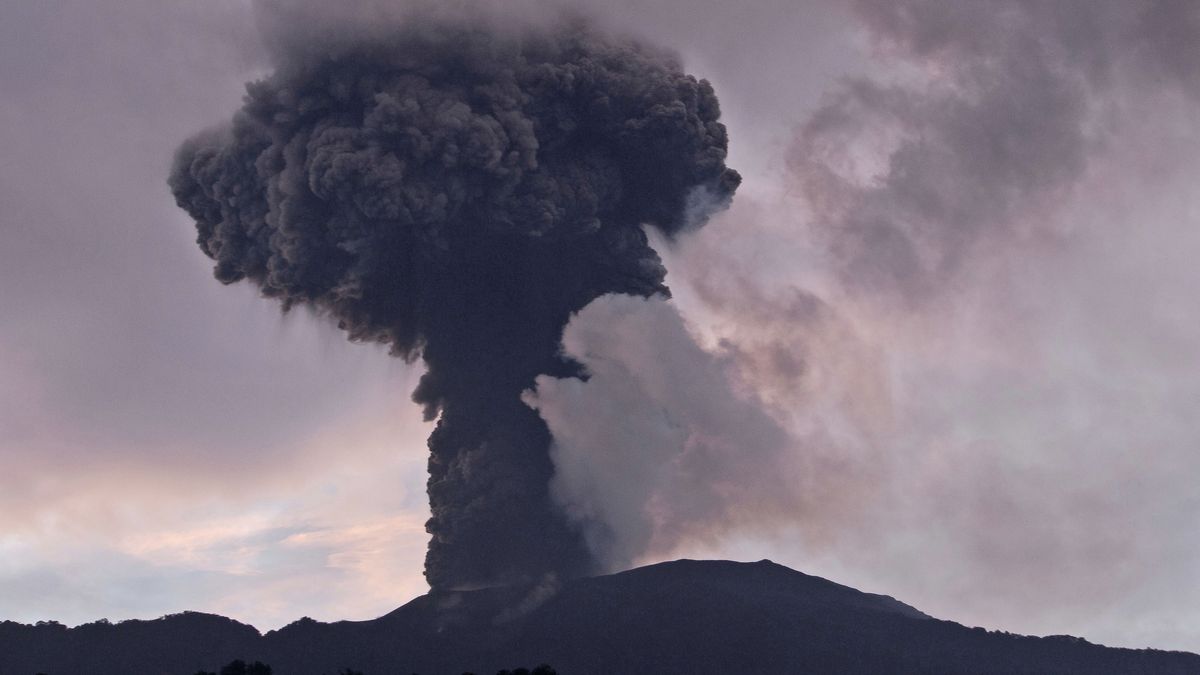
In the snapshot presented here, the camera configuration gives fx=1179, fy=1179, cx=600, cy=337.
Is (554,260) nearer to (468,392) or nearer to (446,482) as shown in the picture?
(468,392)

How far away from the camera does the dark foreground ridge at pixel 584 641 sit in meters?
69.1

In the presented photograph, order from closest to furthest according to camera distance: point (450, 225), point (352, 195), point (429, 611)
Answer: point (352, 195) → point (450, 225) → point (429, 611)

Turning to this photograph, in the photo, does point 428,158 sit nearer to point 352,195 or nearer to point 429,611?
point 352,195

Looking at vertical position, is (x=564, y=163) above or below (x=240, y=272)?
above

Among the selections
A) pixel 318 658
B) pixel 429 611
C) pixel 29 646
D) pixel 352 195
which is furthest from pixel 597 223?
pixel 29 646

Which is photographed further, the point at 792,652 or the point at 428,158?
the point at 792,652

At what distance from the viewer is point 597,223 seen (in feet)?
208

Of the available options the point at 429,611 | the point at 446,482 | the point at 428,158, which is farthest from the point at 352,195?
the point at 429,611

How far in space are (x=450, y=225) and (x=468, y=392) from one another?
9054 millimetres

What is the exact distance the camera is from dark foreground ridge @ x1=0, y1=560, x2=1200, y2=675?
69125 millimetres

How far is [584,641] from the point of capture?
235 feet

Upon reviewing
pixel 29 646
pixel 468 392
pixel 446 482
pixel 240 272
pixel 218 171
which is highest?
pixel 218 171

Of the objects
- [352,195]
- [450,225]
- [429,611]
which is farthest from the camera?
[429,611]

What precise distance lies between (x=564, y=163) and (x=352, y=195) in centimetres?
1193
